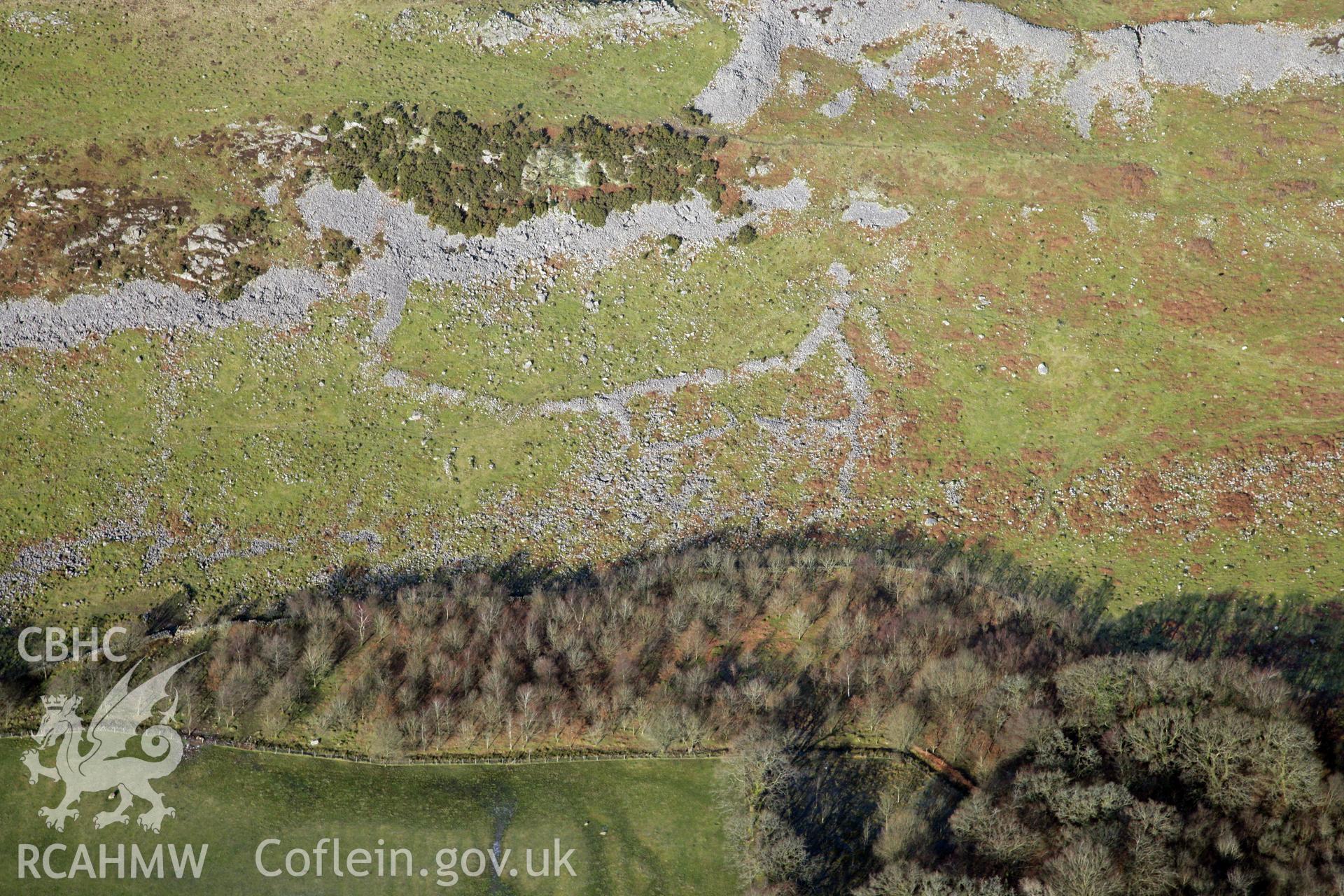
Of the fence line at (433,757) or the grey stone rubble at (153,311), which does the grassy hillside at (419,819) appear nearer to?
the fence line at (433,757)

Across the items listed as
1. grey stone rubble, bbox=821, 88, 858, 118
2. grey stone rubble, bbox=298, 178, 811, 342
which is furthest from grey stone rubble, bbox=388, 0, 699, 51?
grey stone rubble, bbox=298, 178, 811, 342

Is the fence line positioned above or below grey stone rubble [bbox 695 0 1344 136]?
below

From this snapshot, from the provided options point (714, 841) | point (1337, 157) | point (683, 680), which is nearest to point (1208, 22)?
point (1337, 157)

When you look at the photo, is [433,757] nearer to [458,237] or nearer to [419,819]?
[419,819]

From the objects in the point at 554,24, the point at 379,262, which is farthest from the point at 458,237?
the point at 554,24

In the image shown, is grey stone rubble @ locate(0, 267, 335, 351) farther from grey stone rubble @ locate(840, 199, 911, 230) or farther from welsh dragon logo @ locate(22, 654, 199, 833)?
grey stone rubble @ locate(840, 199, 911, 230)

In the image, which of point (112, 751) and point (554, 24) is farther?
point (554, 24)

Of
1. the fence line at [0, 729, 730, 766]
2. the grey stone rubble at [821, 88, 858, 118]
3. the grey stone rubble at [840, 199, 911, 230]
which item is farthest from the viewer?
the grey stone rubble at [821, 88, 858, 118]

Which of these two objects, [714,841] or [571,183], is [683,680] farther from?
[571,183]
